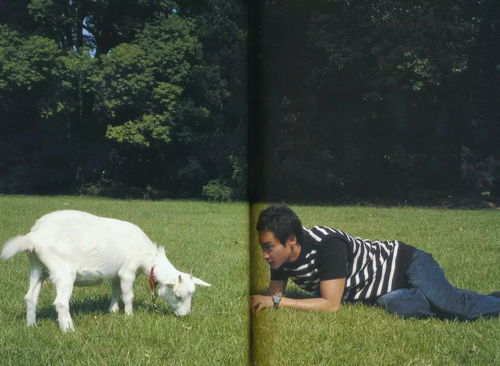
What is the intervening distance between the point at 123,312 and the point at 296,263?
176 centimetres

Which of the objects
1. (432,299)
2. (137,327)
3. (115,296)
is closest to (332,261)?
(432,299)

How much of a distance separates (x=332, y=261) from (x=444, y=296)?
3.82 feet

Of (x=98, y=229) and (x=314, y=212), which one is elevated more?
(x=98, y=229)

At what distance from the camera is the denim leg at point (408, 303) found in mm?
5617

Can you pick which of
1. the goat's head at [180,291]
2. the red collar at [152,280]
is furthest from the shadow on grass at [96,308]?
the red collar at [152,280]

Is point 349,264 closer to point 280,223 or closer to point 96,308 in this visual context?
point 280,223

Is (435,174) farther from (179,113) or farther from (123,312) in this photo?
(123,312)

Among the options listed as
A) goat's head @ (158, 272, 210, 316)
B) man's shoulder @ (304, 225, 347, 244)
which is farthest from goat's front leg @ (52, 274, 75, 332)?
man's shoulder @ (304, 225, 347, 244)

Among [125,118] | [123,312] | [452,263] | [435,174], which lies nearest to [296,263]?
[123,312]

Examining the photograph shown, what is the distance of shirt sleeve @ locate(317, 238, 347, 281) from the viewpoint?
17.8 ft

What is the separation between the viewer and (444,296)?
5.66 metres

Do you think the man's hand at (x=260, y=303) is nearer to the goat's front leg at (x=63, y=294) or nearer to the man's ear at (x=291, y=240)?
the man's ear at (x=291, y=240)

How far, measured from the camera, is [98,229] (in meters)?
5.34

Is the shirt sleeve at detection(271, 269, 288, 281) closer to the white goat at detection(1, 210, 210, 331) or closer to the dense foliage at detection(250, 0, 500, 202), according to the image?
the white goat at detection(1, 210, 210, 331)
